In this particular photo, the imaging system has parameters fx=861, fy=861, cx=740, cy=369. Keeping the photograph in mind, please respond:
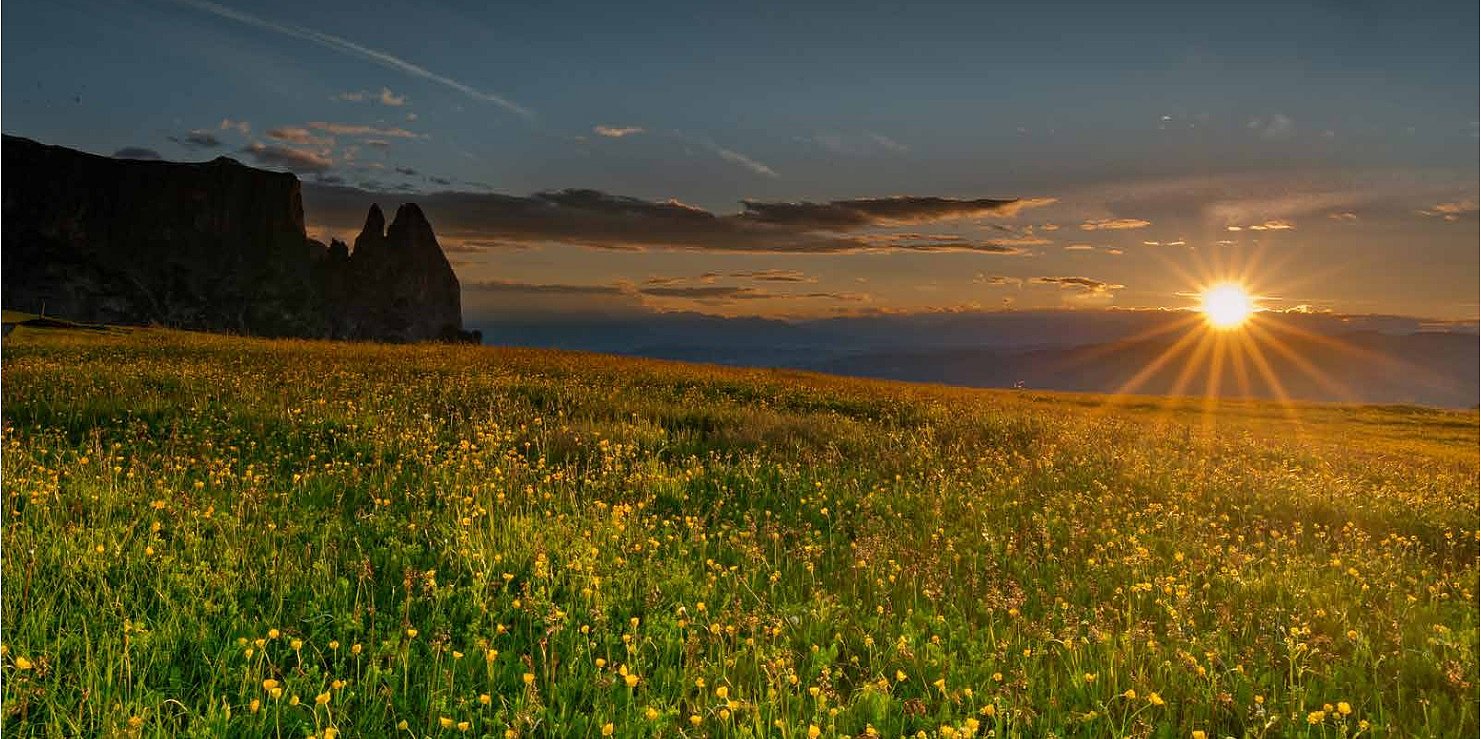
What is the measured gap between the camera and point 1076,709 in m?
4.90

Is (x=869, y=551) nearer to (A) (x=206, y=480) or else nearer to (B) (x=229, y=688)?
(B) (x=229, y=688)

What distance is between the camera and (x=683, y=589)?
6305mm

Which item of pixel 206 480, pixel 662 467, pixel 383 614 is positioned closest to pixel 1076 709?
pixel 383 614

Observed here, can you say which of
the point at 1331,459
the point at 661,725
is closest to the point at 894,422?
the point at 1331,459

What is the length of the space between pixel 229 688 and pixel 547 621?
170 centimetres

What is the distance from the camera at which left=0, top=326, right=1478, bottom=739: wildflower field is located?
182 inches

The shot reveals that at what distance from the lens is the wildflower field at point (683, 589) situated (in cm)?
462

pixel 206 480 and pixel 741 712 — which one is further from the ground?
pixel 206 480

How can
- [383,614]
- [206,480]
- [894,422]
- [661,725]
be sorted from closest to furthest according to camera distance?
[661,725], [383,614], [206,480], [894,422]

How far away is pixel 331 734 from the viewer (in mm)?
3875

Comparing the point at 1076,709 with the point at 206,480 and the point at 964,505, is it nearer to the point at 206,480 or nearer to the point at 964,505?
the point at 964,505

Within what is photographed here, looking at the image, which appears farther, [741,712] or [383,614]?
[383,614]

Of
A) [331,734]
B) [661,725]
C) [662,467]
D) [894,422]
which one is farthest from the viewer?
[894,422]

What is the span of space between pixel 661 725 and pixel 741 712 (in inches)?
27.1
